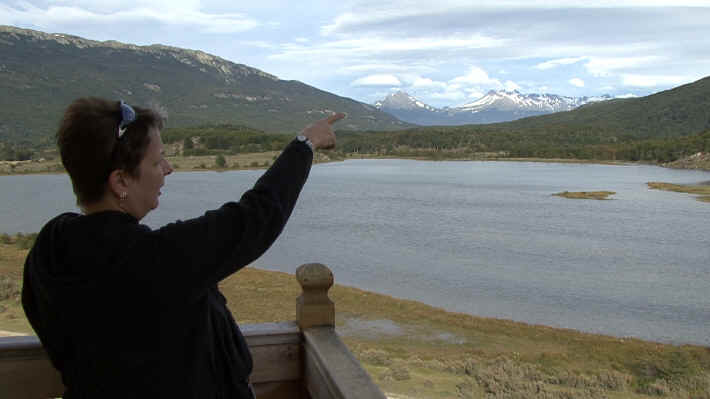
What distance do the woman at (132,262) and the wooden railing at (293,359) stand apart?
0.53 meters

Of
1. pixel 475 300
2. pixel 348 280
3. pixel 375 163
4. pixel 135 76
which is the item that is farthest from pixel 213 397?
pixel 135 76

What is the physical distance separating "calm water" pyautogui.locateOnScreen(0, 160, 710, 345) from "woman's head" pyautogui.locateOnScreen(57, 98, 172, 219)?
15.6 metres

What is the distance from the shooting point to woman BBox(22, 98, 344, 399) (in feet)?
3.44

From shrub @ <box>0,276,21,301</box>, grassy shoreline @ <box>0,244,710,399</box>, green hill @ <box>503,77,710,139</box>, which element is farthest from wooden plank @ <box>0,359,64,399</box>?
green hill @ <box>503,77,710,139</box>

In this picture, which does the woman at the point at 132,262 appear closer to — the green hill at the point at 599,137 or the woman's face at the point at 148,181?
the woman's face at the point at 148,181

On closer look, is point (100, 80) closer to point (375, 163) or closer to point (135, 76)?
point (135, 76)

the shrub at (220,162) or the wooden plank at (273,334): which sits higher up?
the wooden plank at (273,334)

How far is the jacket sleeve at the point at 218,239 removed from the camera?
1.04m

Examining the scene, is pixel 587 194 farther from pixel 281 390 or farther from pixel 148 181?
pixel 148 181

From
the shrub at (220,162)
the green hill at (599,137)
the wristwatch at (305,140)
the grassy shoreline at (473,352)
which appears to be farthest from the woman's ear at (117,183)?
the green hill at (599,137)

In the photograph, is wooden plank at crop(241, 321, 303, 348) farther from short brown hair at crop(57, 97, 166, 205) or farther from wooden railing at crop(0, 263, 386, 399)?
short brown hair at crop(57, 97, 166, 205)

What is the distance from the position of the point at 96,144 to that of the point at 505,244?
85.1 feet

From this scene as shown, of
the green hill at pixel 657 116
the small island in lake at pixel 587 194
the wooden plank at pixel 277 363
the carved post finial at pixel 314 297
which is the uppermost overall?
the green hill at pixel 657 116

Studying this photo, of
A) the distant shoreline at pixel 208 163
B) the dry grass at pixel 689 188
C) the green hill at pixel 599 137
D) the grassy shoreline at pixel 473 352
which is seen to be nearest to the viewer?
the grassy shoreline at pixel 473 352
